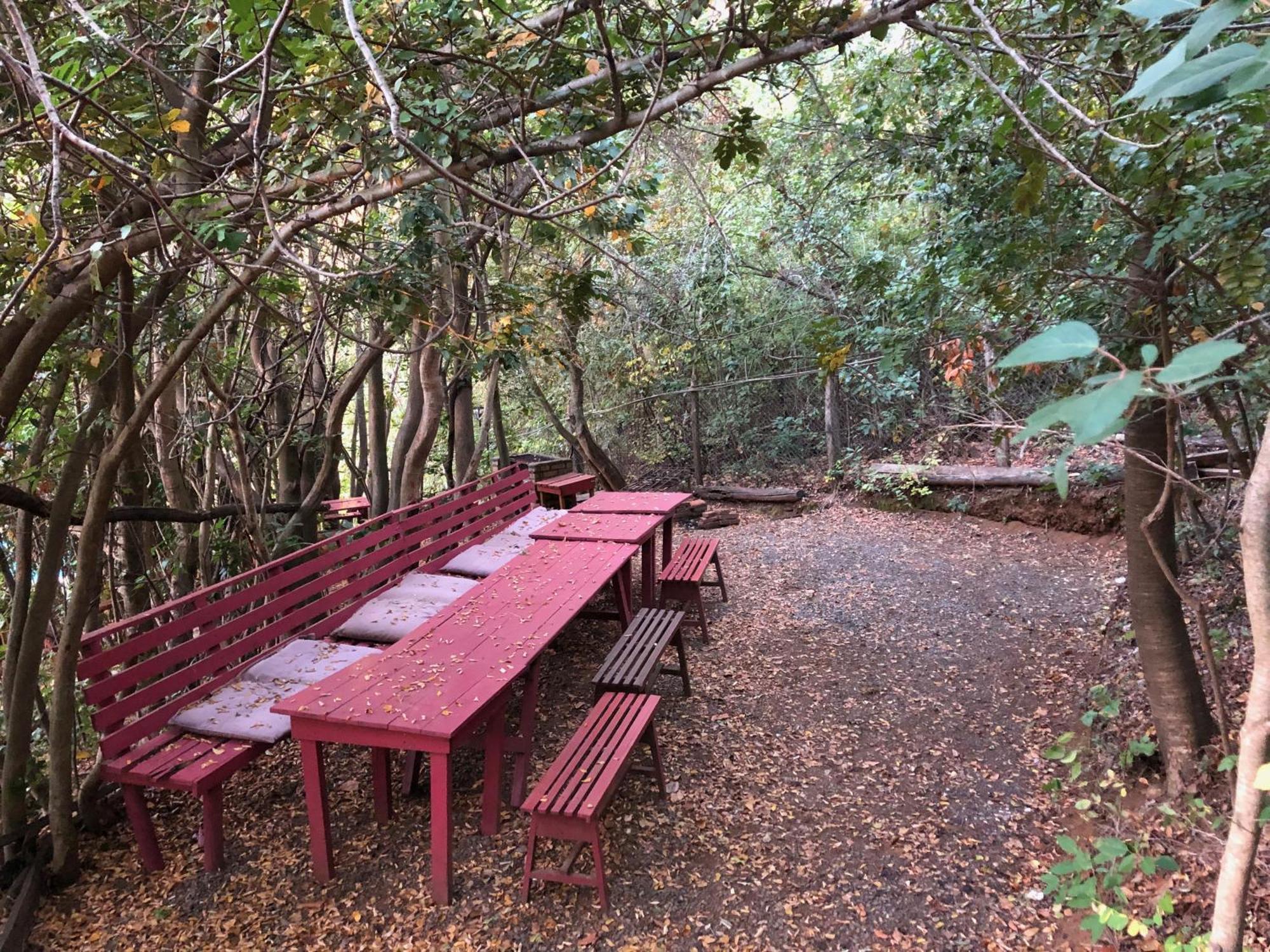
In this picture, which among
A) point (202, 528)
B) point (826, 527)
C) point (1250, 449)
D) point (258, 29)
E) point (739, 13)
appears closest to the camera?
point (258, 29)

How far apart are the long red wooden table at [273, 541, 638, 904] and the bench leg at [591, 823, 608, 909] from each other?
1.75 ft

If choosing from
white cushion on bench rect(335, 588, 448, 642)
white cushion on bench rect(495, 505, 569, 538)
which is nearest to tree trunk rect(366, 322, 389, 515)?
white cushion on bench rect(495, 505, 569, 538)

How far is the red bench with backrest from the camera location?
107 inches

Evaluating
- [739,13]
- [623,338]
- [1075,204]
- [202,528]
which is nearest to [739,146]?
[739,13]

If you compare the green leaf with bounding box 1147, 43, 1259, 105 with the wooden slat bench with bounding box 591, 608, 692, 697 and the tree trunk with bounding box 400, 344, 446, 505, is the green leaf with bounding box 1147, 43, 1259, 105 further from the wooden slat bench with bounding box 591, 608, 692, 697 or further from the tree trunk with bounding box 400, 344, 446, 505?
the tree trunk with bounding box 400, 344, 446, 505

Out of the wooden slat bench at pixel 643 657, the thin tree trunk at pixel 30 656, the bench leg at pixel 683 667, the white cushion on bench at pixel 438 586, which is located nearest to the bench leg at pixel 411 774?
the wooden slat bench at pixel 643 657

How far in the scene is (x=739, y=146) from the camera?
320cm

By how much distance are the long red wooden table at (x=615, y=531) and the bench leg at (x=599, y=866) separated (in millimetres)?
2474

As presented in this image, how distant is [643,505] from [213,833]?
3.69 m

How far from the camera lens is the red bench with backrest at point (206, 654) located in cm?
272

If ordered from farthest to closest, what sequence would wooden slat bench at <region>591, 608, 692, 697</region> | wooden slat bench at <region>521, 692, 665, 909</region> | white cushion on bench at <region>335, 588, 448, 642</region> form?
1. white cushion on bench at <region>335, 588, 448, 642</region>
2. wooden slat bench at <region>591, 608, 692, 697</region>
3. wooden slat bench at <region>521, 692, 665, 909</region>

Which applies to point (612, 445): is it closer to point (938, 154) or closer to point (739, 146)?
point (938, 154)

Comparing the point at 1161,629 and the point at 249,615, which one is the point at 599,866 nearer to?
the point at 249,615

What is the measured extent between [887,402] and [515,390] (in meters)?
4.85
